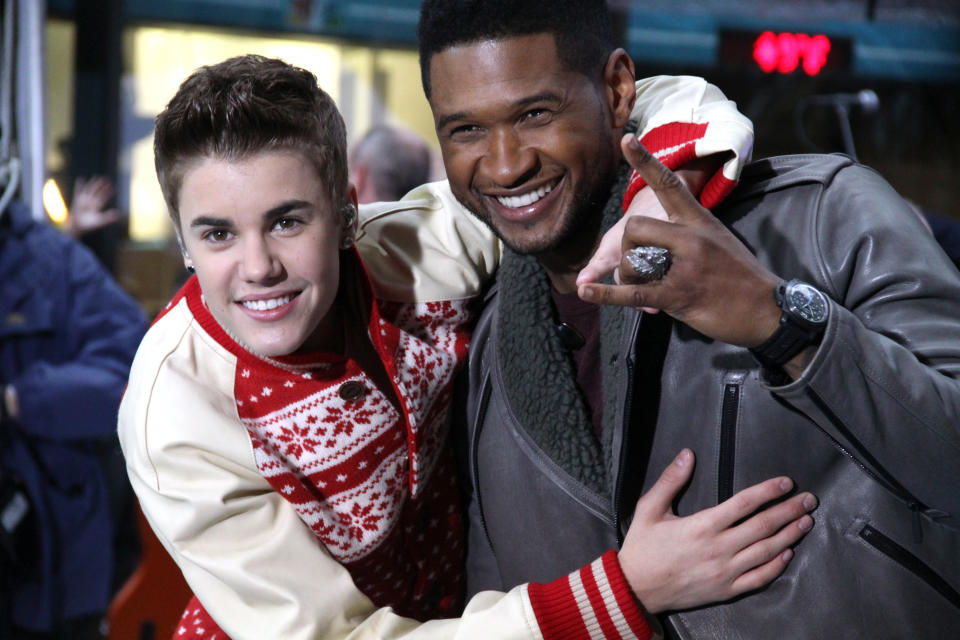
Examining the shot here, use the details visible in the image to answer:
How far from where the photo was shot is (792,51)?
5703 millimetres

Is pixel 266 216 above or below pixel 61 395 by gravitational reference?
above

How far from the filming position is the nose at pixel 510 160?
169cm

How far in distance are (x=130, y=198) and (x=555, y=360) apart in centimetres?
427

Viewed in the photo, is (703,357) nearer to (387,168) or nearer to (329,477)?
(329,477)

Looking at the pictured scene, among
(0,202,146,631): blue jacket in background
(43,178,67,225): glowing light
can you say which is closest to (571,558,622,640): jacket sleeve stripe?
(0,202,146,631): blue jacket in background

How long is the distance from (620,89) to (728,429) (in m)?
0.65

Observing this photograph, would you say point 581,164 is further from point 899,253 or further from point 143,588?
point 143,588

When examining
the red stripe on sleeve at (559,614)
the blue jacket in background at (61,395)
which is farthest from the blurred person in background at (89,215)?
the red stripe on sleeve at (559,614)

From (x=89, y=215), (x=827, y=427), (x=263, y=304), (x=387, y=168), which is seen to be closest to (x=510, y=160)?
(x=263, y=304)

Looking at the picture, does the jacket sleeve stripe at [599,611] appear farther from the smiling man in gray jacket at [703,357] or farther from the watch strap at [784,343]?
the watch strap at [784,343]

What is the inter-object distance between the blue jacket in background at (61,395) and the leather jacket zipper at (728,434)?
225cm

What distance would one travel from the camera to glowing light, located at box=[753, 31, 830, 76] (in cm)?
567

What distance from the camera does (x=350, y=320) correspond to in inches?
73.1

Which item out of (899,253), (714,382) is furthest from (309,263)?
(899,253)
